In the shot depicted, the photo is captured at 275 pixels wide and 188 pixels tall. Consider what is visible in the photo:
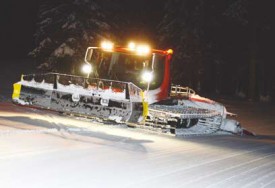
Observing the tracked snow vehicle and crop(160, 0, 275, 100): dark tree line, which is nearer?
the tracked snow vehicle

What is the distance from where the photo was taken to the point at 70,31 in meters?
27.5

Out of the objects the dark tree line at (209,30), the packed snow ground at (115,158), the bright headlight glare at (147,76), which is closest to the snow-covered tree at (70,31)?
the dark tree line at (209,30)

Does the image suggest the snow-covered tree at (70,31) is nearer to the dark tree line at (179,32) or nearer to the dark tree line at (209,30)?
the dark tree line at (179,32)

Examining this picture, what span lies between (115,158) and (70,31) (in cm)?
2013

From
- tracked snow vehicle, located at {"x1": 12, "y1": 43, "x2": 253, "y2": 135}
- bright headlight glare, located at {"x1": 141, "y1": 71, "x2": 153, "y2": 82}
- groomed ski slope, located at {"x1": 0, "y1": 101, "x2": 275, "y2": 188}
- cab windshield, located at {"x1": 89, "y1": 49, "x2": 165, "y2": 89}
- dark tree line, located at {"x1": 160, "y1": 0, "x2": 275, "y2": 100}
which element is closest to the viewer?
groomed ski slope, located at {"x1": 0, "y1": 101, "x2": 275, "y2": 188}

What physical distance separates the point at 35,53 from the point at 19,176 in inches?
871

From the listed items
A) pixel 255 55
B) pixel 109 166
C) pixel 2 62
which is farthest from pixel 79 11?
pixel 109 166

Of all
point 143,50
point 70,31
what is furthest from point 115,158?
point 70,31

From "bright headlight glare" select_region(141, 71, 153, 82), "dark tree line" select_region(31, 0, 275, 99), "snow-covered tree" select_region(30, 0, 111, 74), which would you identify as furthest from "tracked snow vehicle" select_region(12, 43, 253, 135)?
"dark tree line" select_region(31, 0, 275, 99)

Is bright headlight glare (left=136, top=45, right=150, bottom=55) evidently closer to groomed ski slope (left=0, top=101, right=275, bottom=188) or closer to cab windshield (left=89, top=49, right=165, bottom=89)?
cab windshield (left=89, top=49, right=165, bottom=89)

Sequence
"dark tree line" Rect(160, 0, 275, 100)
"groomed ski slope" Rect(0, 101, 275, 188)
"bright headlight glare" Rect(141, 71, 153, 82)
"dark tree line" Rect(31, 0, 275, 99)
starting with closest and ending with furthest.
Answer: "groomed ski slope" Rect(0, 101, 275, 188)
"bright headlight glare" Rect(141, 71, 153, 82)
"dark tree line" Rect(31, 0, 275, 99)
"dark tree line" Rect(160, 0, 275, 100)

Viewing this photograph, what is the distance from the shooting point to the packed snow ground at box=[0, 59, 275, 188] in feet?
21.9

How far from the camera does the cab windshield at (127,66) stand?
43.8ft

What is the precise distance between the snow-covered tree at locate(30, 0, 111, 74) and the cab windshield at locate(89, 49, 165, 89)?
13.2 meters
